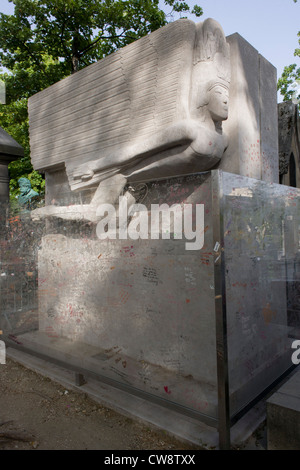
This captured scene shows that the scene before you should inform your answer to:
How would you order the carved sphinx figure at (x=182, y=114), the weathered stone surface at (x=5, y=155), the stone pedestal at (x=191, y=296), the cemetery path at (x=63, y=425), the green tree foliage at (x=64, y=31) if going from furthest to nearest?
the green tree foliage at (x=64, y=31) → the weathered stone surface at (x=5, y=155) → the carved sphinx figure at (x=182, y=114) → the cemetery path at (x=63, y=425) → the stone pedestal at (x=191, y=296)

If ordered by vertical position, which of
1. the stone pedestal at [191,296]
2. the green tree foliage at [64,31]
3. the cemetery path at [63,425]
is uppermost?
the green tree foliage at [64,31]

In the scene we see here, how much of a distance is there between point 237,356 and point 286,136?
20.5 feet

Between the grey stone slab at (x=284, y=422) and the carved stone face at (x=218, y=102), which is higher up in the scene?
the carved stone face at (x=218, y=102)

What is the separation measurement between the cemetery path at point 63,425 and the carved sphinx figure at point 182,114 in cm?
184

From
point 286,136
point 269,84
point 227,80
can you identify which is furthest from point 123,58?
point 286,136

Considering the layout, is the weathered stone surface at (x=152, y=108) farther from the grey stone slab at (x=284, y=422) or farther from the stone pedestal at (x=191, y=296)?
the grey stone slab at (x=284, y=422)

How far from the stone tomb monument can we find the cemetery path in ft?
1.08

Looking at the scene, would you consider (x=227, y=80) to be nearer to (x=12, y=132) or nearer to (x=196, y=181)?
(x=196, y=181)

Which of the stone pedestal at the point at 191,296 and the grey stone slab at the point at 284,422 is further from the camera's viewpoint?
the stone pedestal at the point at 191,296

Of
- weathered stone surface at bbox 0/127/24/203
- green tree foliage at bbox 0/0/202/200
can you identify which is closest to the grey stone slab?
weathered stone surface at bbox 0/127/24/203

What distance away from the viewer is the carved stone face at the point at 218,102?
2.97 m

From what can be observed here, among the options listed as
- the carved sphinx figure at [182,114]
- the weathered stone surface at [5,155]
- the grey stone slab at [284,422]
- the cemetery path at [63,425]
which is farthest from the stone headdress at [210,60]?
the weathered stone surface at [5,155]

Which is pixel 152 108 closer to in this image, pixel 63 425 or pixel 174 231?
pixel 174 231

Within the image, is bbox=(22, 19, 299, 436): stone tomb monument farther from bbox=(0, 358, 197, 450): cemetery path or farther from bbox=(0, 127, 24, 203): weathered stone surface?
bbox=(0, 127, 24, 203): weathered stone surface
